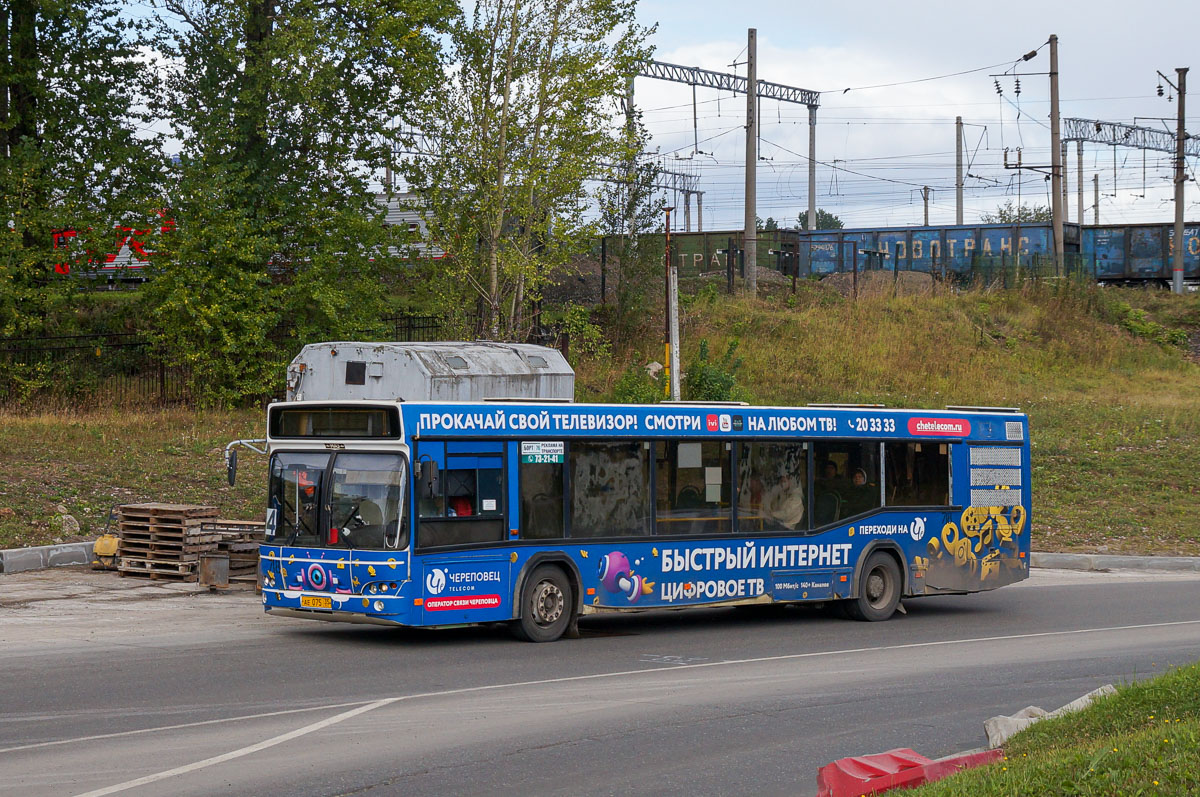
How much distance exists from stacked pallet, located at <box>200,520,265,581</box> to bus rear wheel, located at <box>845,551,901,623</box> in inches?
319

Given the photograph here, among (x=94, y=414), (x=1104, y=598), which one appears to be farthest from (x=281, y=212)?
(x=1104, y=598)

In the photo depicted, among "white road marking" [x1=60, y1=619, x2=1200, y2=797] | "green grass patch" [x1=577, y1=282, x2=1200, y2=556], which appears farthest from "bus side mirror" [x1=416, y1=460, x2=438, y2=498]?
"green grass patch" [x1=577, y1=282, x2=1200, y2=556]

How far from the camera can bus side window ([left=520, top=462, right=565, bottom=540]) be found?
13320 mm

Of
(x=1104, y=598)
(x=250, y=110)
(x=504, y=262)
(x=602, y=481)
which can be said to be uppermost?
(x=250, y=110)

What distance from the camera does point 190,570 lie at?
1722 centimetres

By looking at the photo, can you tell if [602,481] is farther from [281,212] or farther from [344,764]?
[281,212]

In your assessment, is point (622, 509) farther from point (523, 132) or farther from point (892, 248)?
point (892, 248)

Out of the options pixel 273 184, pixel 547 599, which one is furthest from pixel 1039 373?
pixel 547 599

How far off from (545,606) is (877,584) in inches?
203

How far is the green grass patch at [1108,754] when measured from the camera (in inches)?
223

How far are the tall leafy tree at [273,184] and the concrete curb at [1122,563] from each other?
16.8 meters

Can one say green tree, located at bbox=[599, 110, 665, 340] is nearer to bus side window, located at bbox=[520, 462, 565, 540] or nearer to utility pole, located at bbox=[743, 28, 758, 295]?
utility pole, located at bbox=[743, 28, 758, 295]

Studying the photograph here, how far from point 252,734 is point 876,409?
33.7 ft

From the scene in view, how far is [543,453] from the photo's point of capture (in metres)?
13.5
